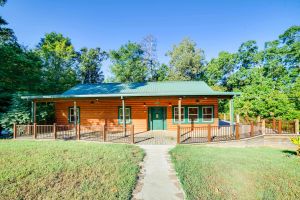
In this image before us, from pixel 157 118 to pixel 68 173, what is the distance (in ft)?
32.7

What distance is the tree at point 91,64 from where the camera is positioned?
36438mm

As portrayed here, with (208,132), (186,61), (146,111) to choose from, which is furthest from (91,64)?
(208,132)

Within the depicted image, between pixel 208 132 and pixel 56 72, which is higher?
pixel 56 72

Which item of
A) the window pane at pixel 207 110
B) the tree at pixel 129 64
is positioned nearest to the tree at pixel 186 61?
the tree at pixel 129 64

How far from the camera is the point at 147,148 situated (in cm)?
952

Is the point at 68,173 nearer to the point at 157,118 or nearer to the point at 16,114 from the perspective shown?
the point at 157,118

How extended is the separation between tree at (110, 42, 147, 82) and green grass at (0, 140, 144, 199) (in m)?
A: 25.5

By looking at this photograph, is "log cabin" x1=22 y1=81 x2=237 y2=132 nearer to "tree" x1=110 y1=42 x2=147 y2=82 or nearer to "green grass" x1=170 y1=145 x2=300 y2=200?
"green grass" x1=170 y1=145 x2=300 y2=200

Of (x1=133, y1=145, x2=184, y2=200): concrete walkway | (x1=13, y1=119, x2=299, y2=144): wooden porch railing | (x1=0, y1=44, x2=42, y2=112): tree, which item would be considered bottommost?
(x1=133, y1=145, x2=184, y2=200): concrete walkway

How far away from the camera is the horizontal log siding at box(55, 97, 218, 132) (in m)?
14.9

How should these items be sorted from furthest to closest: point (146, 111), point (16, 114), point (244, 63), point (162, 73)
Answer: point (162, 73)
point (244, 63)
point (146, 111)
point (16, 114)

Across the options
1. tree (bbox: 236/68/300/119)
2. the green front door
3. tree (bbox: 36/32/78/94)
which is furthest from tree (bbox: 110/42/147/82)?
the green front door

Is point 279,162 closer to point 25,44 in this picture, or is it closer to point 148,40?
point 25,44

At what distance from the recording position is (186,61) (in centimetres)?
3344
